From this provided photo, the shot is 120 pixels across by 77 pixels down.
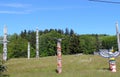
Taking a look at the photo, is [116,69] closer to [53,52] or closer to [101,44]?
[53,52]

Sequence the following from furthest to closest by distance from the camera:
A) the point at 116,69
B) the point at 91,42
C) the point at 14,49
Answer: the point at 91,42 → the point at 14,49 → the point at 116,69

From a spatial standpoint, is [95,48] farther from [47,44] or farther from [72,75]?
[72,75]

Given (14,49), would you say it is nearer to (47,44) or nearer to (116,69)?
(47,44)

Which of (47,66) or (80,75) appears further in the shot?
(47,66)

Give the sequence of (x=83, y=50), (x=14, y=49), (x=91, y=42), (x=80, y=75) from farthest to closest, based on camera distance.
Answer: (x=91, y=42) → (x=83, y=50) → (x=14, y=49) → (x=80, y=75)

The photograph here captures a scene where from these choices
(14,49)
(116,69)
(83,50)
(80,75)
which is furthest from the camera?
(83,50)

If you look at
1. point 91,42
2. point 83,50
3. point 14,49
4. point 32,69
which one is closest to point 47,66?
point 32,69

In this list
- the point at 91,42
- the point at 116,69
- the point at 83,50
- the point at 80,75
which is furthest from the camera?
the point at 91,42

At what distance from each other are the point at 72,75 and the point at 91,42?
9497 cm

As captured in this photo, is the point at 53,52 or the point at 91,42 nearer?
the point at 53,52

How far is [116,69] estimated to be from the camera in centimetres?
2548

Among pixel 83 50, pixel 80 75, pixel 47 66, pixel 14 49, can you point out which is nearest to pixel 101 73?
pixel 80 75

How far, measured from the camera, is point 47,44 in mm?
102438

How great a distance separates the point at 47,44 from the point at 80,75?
80.6m
